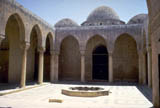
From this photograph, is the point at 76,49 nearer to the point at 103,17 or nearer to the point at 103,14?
the point at 103,17

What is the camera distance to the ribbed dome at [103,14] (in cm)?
2370

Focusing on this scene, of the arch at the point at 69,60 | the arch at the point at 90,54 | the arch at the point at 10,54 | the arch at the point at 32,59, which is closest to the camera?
the arch at the point at 10,54

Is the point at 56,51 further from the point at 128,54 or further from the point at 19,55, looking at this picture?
the point at 128,54

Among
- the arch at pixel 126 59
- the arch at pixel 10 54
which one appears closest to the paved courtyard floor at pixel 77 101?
the arch at pixel 10 54

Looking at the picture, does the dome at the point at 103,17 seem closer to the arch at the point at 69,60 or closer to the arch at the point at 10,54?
the arch at the point at 69,60

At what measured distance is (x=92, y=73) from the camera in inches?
813

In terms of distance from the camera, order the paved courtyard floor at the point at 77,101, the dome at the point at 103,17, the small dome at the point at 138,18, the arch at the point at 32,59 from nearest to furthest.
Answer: the paved courtyard floor at the point at 77,101
the arch at the point at 32,59
the small dome at the point at 138,18
the dome at the point at 103,17

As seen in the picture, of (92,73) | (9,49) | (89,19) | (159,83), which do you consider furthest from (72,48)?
(159,83)

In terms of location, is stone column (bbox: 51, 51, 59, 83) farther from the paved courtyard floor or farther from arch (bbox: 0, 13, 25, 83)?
the paved courtyard floor

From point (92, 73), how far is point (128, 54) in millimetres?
4614

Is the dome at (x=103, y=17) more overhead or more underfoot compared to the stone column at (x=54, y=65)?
more overhead

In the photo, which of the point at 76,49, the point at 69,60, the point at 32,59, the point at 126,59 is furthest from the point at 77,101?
the point at 76,49

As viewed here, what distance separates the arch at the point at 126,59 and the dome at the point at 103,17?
4.31m

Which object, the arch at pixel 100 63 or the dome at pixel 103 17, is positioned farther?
A: the dome at pixel 103 17
